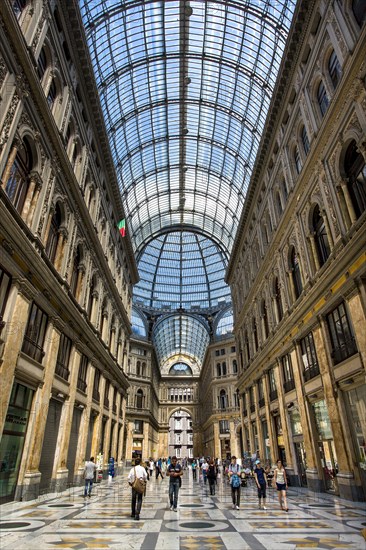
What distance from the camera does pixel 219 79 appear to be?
113 feet

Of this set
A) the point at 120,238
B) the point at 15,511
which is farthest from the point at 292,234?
the point at 120,238

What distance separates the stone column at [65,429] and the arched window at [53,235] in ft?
20.5

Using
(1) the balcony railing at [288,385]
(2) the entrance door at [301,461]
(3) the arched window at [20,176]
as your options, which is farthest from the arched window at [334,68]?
(2) the entrance door at [301,461]

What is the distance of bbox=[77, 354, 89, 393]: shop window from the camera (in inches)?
913

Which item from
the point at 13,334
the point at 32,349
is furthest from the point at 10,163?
the point at 32,349

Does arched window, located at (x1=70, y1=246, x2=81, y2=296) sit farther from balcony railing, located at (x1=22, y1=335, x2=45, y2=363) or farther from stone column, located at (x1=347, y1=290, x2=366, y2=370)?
stone column, located at (x1=347, y1=290, x2=366, y2=370)

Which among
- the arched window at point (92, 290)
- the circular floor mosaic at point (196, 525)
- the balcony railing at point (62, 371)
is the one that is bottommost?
the circular floor mosaic at point (196, 525)

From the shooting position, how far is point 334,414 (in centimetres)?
1559

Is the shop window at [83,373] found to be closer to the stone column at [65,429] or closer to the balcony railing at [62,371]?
the stone column at [65,429]

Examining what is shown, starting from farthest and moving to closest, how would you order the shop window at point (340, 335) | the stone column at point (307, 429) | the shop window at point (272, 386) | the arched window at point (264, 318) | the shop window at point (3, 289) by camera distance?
the arched window at point (264, 318) < the shop window at point (272, 386) < the stone column at point (307, 429) < the shop window at point (340, 335) < the shop window at point (3, 289)

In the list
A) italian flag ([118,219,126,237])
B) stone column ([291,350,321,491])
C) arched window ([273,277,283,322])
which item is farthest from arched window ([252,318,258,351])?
italian flag ([118,219,126,237])

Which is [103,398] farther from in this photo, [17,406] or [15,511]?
[15,511]

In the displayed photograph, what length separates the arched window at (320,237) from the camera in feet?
59.6

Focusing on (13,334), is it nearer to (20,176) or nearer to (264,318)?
(20,176)
